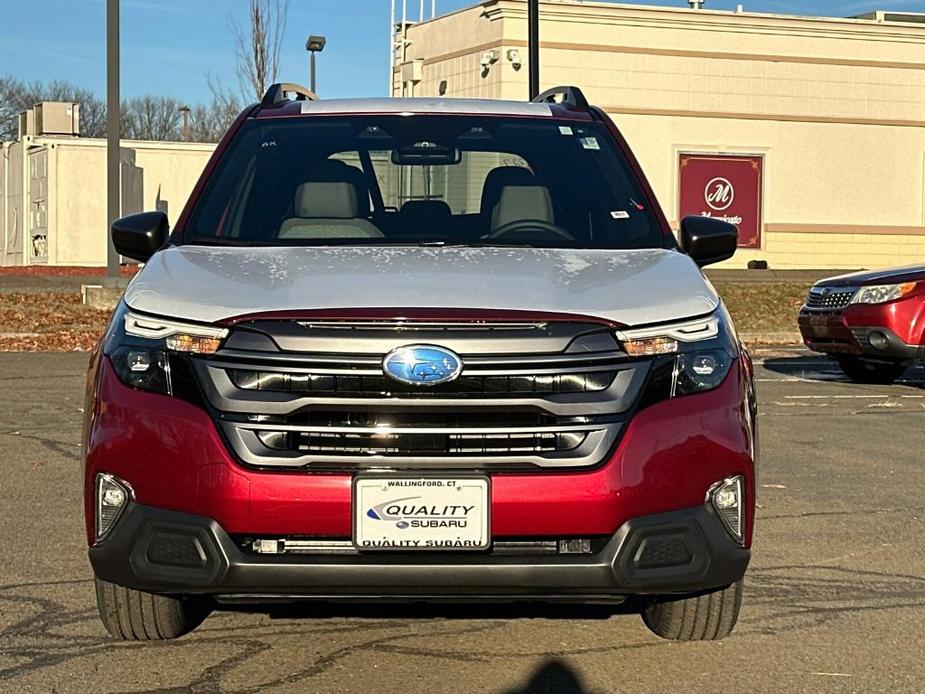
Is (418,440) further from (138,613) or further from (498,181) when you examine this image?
(498,181)

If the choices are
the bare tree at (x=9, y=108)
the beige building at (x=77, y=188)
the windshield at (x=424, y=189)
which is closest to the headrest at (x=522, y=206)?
the windshield at (x=424, y=189)

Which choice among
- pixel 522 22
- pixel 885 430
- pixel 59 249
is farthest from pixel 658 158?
pixel 885 430

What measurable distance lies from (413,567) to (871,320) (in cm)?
1088

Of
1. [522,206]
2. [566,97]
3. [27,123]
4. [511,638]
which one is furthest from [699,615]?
[27,123]

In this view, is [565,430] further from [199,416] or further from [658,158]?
[658,158]

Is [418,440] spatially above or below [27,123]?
below

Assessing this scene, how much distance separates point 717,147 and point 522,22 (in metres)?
6.19

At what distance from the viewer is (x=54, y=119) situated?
45.5 meters

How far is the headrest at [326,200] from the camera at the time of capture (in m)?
5.89

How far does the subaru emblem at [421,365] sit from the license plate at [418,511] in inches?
10.6

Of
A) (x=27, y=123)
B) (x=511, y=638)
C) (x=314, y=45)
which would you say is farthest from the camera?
(x=27, y=123)

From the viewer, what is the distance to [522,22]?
40.2 metres

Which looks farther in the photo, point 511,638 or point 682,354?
point 511,638

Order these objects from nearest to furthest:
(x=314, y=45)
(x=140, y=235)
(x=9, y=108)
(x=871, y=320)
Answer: (x=140, y=235) → (x=871, y=320) → (x=314, y=45) → (x=9, y=108)
